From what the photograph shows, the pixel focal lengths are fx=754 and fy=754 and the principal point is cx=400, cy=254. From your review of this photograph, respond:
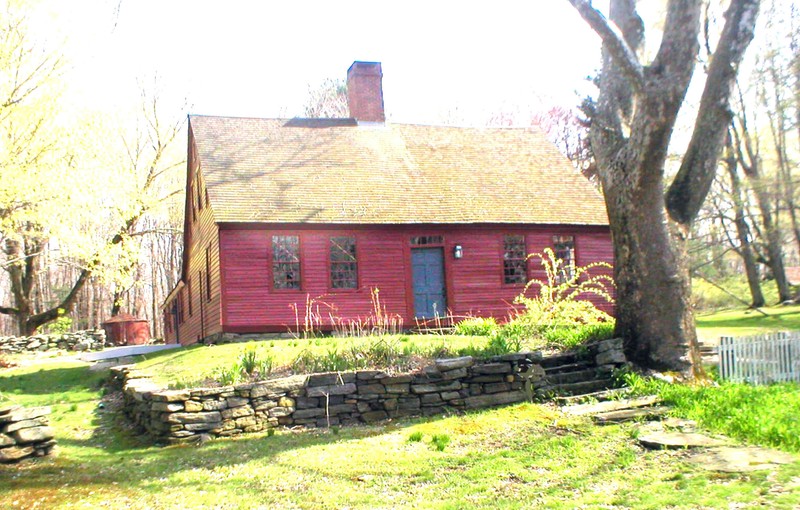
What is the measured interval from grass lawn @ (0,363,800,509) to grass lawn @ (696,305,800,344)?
11.5 metres

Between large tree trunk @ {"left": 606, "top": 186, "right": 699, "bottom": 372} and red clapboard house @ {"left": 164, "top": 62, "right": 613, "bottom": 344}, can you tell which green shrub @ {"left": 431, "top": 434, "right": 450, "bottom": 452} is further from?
red clapboard house @ {"left": 164, "top": 62, "right": 613, "bottom": 344}

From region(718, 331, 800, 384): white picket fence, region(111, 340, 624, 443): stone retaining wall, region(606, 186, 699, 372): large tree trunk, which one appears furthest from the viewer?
region(718, 331, 800, 384): white picket fence

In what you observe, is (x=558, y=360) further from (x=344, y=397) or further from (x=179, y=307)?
(x=179, y=307)

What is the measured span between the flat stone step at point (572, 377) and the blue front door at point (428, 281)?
368 inches

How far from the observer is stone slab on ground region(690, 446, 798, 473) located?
6.35m

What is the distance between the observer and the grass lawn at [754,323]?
20188 mm

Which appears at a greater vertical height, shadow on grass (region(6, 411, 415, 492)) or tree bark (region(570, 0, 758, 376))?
tree bark (region(570, 0, 758, 376))

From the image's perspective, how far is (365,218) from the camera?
19.6 m

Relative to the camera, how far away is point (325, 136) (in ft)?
74.8

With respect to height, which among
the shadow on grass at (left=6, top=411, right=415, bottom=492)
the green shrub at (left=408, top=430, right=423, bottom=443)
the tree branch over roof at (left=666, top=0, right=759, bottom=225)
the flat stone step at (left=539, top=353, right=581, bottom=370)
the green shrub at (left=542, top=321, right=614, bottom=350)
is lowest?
the shadow on grass at (left=6, top=411, right=415, bottom=492)

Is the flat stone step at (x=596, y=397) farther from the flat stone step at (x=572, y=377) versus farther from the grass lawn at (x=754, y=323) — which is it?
the grass lawn at (x=754, y=323)

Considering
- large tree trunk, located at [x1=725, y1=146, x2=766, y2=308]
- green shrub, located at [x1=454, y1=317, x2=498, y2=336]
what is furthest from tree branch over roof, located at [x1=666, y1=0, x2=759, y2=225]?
large tree trunk, located at [x1=725, y1=146, x2=766, y2=308]

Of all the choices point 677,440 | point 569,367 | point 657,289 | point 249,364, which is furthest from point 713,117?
point 249,364

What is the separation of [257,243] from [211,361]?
588 cm
